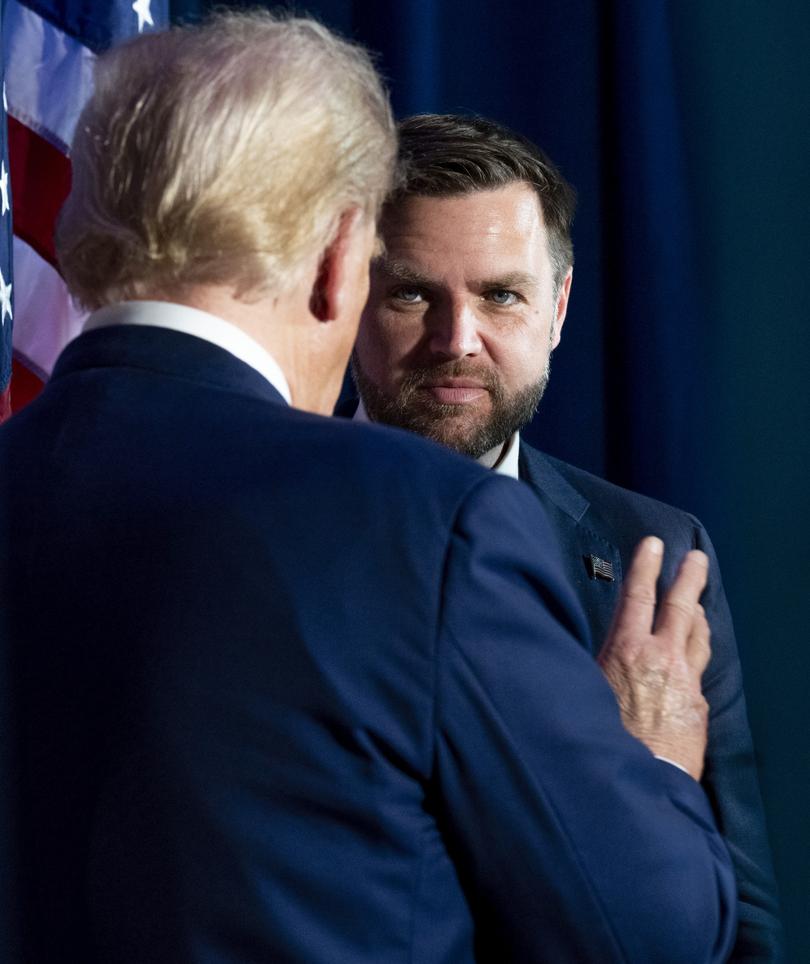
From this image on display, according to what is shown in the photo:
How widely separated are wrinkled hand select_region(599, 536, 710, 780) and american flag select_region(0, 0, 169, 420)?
1461 mm

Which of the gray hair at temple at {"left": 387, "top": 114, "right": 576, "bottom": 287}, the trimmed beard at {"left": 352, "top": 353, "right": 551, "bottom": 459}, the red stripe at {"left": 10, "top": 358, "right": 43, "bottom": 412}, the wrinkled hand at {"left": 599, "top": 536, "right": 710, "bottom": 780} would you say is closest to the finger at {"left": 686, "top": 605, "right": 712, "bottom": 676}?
the wrinkled hand at {"left": 599, "top": 536, "right": 710, "bottom": 780}

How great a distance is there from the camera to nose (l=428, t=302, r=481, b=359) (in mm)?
1783

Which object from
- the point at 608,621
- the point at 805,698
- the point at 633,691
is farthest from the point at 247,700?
the point at 805,698

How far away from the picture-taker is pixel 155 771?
2.64ft

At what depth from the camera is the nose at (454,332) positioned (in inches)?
70.2

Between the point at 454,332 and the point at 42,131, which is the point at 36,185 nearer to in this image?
the point at 42,131

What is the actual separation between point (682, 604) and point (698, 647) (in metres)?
0.04

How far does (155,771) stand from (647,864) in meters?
0.33

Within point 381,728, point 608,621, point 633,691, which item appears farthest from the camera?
point 608,621

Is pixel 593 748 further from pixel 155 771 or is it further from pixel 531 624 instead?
pixel 155 771

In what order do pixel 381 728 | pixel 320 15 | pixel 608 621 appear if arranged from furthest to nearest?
pixel 320 15
pixel 608 621
pixel 381 728

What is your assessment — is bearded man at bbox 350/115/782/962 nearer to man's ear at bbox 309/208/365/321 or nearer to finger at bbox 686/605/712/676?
finger at bbox 686/605/712/676

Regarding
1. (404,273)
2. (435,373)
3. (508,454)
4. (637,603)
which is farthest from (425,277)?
(637,603)

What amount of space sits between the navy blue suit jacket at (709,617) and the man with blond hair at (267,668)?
0.81 meters
